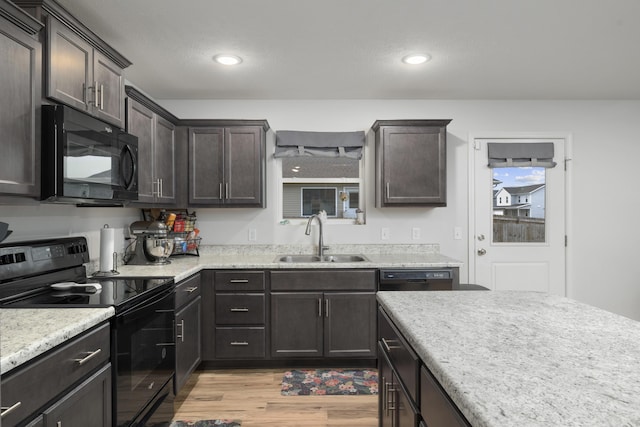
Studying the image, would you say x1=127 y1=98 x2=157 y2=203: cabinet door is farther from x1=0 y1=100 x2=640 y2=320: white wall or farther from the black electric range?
x1=0 y1=100 x2=640 y2=320: white wall

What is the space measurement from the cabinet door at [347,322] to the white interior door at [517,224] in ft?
4.34

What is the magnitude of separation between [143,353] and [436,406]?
1519 millimetres

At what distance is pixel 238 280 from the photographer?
9.64ft

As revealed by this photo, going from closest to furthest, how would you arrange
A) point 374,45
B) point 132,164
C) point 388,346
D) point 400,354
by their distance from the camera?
1. point 400,354
2. point 388,346
3. point 132,164
4. point 374,45

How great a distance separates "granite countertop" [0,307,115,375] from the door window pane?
136 inches

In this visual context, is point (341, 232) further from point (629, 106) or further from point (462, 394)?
point (629, 106)

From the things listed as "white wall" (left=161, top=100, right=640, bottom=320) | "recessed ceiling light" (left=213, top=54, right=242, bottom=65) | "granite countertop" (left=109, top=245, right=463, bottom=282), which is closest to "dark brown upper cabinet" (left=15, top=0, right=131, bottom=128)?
"recessed ceiling light" (left=213, top=54, right=242, bottom=65)

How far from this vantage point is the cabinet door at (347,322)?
9.71 feet

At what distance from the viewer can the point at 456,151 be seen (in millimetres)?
3627

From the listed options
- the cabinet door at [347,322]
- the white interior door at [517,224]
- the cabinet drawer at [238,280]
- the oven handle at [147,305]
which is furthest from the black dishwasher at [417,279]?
the oven handle at [147,305]

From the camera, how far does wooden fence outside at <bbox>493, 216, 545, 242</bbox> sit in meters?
3.64

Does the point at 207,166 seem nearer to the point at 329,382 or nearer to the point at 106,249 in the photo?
the point at 106,249

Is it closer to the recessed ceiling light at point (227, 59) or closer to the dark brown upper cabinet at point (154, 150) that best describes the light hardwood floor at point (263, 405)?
the dark brown upper cabinet at point (154, 150)

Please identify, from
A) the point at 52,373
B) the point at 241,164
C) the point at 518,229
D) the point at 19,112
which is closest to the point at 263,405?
the point at 52,373
